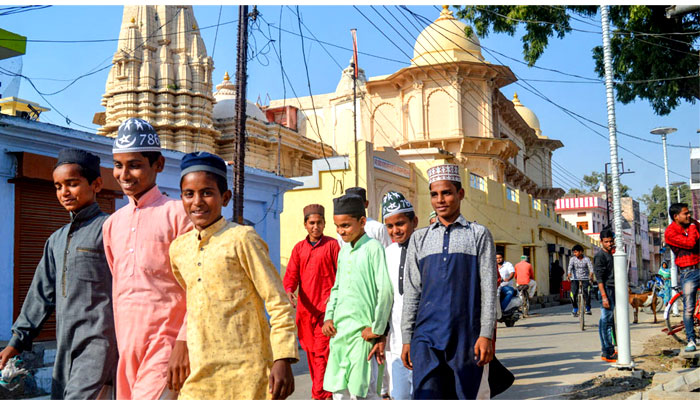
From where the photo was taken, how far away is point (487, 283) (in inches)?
141

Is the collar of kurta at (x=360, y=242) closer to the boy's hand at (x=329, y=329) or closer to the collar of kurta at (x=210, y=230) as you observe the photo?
the boy's hand at (x=329, y=329)

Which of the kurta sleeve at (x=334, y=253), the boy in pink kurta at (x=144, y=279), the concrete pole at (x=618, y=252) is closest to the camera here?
the boy in pink kurta at (x=144, y=279)

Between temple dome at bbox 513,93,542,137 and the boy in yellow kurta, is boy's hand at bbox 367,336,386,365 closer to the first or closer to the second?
the boy in yellow kurta

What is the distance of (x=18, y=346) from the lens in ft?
11.5

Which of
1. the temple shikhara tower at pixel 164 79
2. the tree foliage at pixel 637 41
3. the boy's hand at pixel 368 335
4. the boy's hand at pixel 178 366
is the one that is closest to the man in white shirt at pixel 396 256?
the boy's hand at pixel 368 335

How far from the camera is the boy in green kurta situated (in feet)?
15.0

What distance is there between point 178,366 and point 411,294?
1455 mm

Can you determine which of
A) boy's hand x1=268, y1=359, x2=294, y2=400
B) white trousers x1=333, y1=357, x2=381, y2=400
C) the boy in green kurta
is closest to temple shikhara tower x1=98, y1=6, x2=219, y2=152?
the boy in green kurta

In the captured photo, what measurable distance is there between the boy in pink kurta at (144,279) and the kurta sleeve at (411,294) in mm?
1310

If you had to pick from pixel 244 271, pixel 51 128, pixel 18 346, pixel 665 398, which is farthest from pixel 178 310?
pixel 51 128

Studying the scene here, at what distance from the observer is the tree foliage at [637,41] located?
500 inches

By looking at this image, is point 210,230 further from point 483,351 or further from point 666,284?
point 666,284

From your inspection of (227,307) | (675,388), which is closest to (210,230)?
(227,307)

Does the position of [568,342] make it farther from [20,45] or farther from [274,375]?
[20,45]
